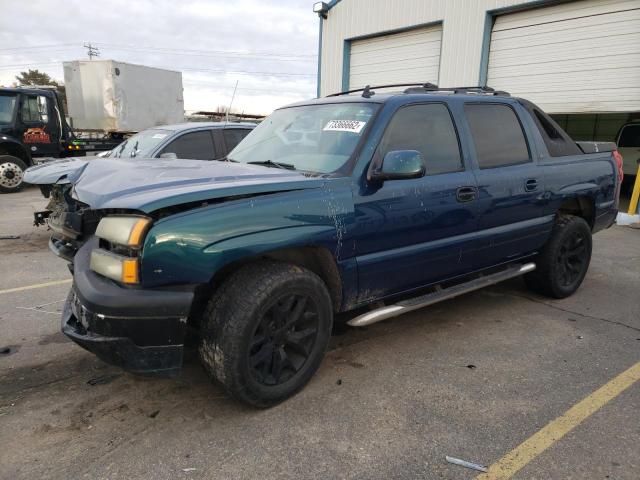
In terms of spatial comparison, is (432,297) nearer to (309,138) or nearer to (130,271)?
(309,138)

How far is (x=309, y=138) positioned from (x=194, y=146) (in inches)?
126

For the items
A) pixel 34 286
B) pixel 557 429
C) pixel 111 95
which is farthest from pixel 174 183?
pixel 111 95

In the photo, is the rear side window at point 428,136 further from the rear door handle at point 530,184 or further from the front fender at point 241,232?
the rear door handle at point 530,184

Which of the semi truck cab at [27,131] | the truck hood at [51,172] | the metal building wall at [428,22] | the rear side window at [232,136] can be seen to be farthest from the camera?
the semi truck cab at [27,131]

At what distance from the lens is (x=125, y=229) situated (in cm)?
227

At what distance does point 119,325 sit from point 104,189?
0.86 m

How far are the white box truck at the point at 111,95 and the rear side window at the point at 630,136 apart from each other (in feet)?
47.4

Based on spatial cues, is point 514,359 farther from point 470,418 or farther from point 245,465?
point 245,465

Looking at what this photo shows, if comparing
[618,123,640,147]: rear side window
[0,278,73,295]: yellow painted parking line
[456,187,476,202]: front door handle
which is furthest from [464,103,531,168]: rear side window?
[618,123,640,147]: rear side window

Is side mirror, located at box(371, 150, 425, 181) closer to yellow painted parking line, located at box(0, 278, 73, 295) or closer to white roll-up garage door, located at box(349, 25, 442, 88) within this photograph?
yellow painted parking line, located at box(0, 278, 73, 295)

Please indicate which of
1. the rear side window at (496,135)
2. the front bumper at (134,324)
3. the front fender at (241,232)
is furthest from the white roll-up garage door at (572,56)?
the front bumper at (134,324)

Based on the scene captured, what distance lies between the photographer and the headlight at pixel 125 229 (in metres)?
2.23

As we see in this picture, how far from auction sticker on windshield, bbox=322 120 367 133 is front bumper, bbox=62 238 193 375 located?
1.54 meters

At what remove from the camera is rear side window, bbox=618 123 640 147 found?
12938mm
